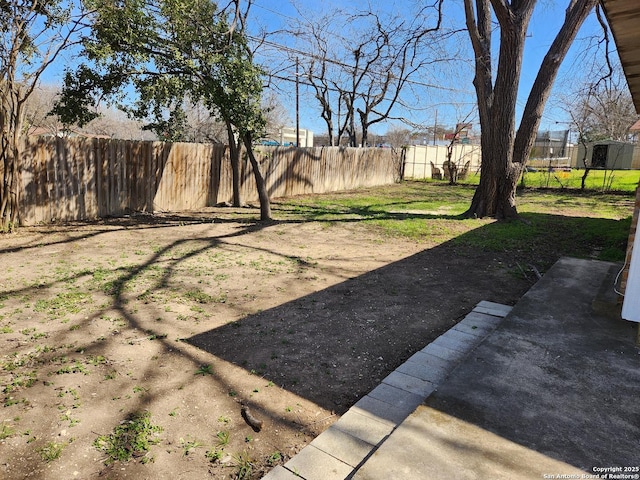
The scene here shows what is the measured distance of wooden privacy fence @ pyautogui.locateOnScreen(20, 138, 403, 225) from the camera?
762 centimetres

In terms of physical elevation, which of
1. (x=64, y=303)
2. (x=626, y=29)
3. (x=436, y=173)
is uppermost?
(x=626, y=29)

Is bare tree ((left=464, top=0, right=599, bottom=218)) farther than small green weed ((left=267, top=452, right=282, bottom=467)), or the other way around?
bare tree ((left=464, top=0, right=599, bottom=218))

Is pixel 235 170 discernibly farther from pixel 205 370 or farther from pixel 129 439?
pixel 129 439

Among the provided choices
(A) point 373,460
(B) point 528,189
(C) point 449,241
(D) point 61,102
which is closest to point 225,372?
(A) point 373,460

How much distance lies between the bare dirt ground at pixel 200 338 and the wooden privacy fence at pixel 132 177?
3.79 feet

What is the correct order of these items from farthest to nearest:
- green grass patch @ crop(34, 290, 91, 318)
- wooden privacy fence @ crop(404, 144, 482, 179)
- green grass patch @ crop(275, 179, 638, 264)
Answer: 1. wooden privacy fence @ crop(404, 144, 482, 179)
2. green grass patch @ crop(275, 179, 638, 264)
3. green grass patch @ crop(34, 290, 91, 318)

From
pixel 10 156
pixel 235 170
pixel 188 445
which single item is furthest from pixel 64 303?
pixel 235 170

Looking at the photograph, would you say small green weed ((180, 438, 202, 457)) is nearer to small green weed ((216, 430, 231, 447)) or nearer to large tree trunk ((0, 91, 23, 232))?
small green weed ((216, 430, 231, 447))

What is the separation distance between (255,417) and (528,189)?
17.6 meters

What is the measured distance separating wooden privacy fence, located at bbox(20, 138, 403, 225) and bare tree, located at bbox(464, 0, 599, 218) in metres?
5.41

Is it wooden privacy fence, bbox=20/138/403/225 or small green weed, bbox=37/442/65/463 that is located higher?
wooden privacy fence, bbox=20/138/403/225

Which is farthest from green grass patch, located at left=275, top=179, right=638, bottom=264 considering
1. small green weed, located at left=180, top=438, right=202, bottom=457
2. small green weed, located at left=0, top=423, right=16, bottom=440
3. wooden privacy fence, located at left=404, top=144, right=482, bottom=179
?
wooden privacy fence, located at left=404, top=144, right=482, bottom=179

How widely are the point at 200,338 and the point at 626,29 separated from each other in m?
3.73

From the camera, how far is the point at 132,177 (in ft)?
30.2
